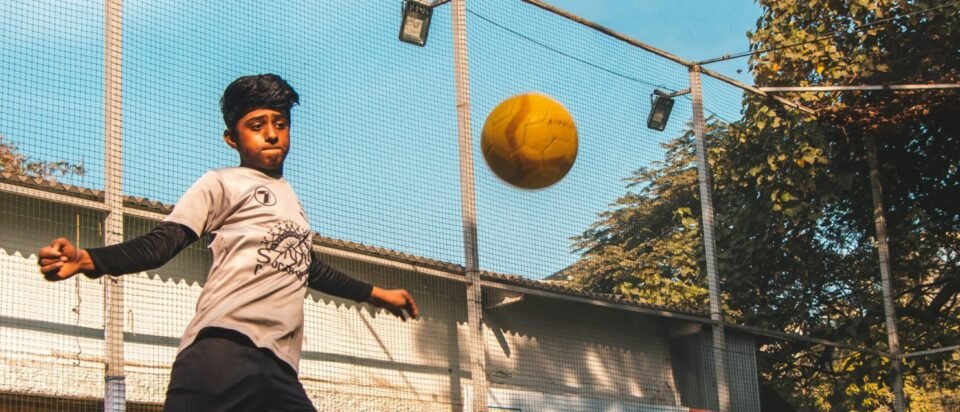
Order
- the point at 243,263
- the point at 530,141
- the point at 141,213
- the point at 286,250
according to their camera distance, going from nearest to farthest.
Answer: the point at 243,263, the point at 286,250, the point at 530,141, the point at 141,213

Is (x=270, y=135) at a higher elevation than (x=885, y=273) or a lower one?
lower

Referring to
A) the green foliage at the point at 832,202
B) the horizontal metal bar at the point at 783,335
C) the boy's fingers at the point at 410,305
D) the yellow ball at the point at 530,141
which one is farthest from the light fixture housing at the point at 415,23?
the boy's fingers at the point at 410,305

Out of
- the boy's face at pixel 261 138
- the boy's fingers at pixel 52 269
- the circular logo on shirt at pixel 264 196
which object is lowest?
the boy's fingers at pixel 52 269

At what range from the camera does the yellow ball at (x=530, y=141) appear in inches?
220

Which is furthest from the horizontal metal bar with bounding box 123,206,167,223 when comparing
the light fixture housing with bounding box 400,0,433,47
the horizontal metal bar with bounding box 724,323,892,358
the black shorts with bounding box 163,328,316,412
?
the horizontal metal bar with bounding box 724,323,892,358

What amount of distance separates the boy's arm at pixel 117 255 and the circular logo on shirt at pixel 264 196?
23 cm

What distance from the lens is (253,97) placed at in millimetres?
3209

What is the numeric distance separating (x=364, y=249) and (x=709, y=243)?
3038 millimetres

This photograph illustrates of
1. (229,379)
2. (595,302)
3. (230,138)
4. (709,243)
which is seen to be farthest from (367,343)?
(229,379)

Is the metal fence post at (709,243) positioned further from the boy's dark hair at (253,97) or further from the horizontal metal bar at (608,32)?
the boy's dark hair at (253,97)

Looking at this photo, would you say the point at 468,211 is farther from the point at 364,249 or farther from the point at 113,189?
the point at 113,189

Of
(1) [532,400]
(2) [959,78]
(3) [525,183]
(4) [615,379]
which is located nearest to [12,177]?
(3) [525,183]

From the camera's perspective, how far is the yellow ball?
558cm

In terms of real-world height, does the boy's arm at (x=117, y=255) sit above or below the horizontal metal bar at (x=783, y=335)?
below
